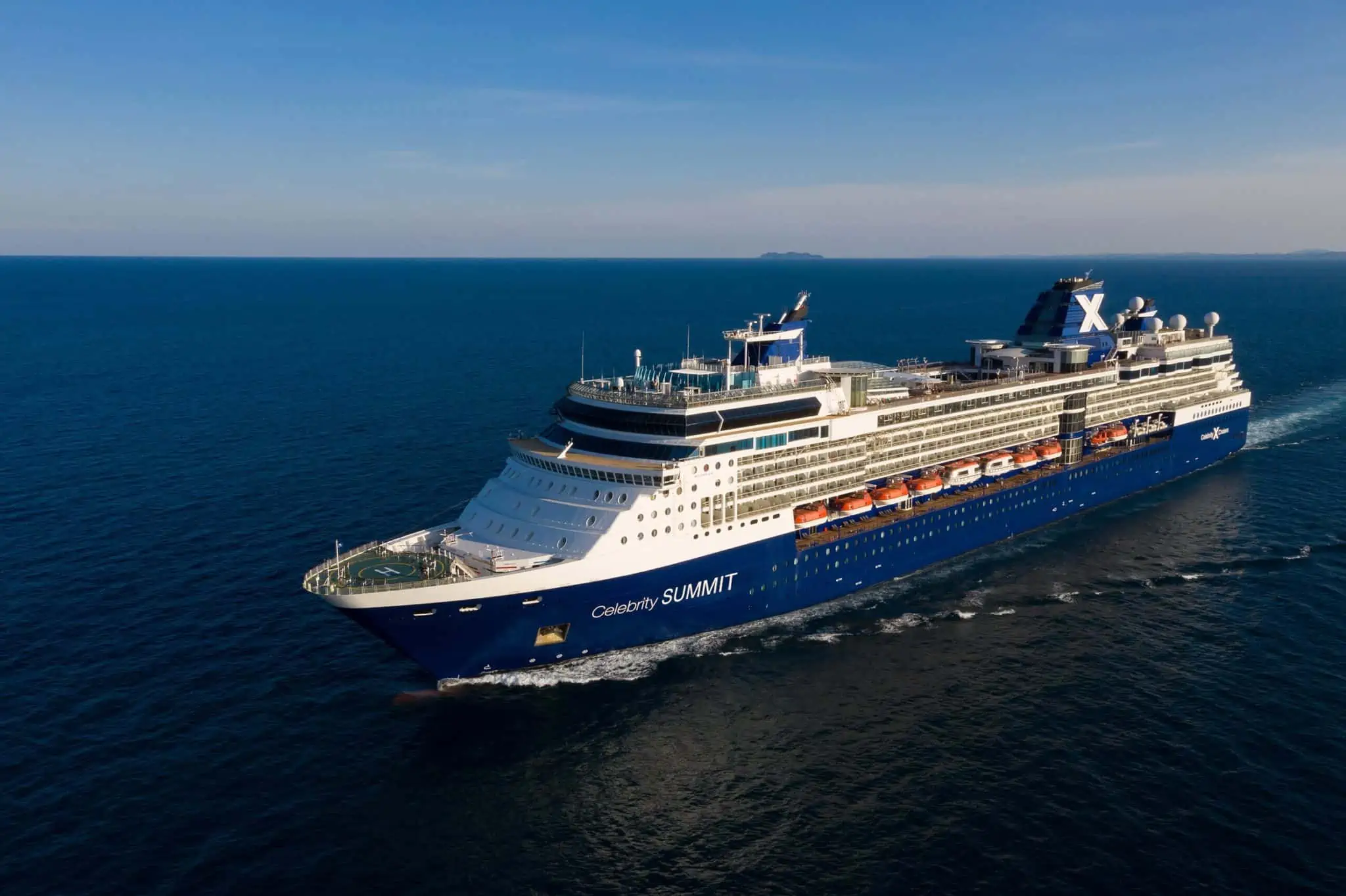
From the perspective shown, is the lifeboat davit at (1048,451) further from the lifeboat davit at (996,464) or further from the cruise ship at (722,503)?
the lifeboat davit at (996,464)

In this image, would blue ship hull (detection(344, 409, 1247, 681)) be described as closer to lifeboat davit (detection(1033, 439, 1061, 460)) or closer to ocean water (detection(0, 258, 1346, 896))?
ocean water (detection(0, 258, 1346, 896))

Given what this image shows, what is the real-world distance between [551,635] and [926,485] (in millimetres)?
27875

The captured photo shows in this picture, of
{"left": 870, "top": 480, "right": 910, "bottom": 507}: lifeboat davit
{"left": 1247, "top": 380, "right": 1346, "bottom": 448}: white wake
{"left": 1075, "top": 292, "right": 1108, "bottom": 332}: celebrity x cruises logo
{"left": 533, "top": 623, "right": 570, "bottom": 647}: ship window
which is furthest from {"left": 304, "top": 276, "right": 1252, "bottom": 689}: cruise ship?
{"left": 1247, "top": 380, "right": 1346, "bottom": 448}: white wake

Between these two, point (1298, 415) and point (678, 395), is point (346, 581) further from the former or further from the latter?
point (1298, 415)

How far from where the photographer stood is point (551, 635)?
4212 centimetres

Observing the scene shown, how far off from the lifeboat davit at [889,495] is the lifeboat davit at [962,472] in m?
4.68

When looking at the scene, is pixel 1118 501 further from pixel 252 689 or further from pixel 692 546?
pixel 252 689

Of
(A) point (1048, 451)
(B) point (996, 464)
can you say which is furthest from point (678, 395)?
(A) point (1048, 451)

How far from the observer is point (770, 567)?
48.5m

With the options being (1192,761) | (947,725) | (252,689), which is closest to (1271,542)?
(1192,761)

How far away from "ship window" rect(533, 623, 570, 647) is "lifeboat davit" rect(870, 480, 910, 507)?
22.3 metres

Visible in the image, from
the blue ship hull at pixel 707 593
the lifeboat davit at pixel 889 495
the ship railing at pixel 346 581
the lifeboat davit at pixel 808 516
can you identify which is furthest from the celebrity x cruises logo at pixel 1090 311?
the ship railing at pixel 346 581

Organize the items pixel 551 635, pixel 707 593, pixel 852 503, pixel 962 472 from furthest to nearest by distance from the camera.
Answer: pixel 962 472, pixel 852 503, pixel 707 593, pixel 551 635

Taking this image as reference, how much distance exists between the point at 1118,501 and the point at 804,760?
49.4 metres
